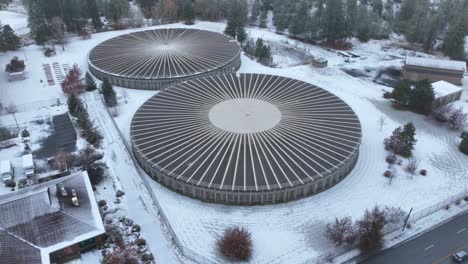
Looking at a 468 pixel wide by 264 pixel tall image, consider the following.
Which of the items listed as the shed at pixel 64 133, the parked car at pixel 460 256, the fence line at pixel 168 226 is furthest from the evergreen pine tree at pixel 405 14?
the shed at pixel 64 133

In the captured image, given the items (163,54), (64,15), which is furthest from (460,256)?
(64,15)

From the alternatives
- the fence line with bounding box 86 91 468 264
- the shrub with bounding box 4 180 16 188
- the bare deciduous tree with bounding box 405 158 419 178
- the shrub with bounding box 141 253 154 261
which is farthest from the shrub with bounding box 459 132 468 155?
the shrub with bounding box 4 180 16 188

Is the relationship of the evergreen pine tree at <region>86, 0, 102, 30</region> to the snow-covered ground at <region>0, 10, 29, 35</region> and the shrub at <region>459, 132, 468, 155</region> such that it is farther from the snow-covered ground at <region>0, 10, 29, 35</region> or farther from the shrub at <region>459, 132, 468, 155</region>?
the shrub at <region>459, 132, 468, 155</region>

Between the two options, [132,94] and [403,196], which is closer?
[403,196]

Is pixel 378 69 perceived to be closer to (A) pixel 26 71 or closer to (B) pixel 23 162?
(B) pixel 23 162

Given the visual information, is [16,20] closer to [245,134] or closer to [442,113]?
[245,134]

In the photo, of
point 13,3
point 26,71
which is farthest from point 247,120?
point 13,3
